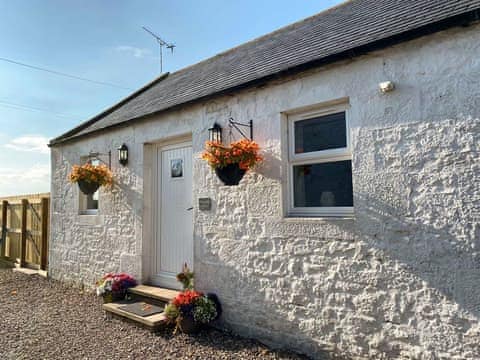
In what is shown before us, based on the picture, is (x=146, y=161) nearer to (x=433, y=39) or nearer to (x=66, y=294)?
(x=66, y=294)

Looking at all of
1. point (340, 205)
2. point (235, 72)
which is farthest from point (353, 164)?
point (235, 72)

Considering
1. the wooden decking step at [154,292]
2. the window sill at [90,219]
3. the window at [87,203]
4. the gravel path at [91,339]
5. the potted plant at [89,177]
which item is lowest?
the gravel path at [91,339]

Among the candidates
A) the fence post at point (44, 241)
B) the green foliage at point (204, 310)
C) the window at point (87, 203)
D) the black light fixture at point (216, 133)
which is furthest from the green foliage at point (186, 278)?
the fence post at point (44, 241)

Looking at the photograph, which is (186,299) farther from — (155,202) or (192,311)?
(155,202)

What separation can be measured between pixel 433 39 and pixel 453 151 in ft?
3.50

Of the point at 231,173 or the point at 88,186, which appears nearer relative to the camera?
the point at 231,173

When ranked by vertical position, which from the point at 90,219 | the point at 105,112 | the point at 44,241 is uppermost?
the point at 105,112

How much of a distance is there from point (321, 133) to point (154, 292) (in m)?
3.59

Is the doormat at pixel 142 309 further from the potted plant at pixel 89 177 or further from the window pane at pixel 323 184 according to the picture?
the window pane at pixel 323 184

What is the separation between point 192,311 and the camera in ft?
13.8

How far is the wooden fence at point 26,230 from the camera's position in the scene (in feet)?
29.1

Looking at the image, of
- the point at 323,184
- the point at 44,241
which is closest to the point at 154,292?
the point at 323,184

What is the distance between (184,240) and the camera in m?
5.44

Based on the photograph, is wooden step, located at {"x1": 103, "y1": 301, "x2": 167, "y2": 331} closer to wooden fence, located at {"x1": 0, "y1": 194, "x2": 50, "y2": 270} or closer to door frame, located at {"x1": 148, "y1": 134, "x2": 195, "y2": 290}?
door frame, located at {"x1": 148, "y1": 134, "x2": 195, "y2": 290}
